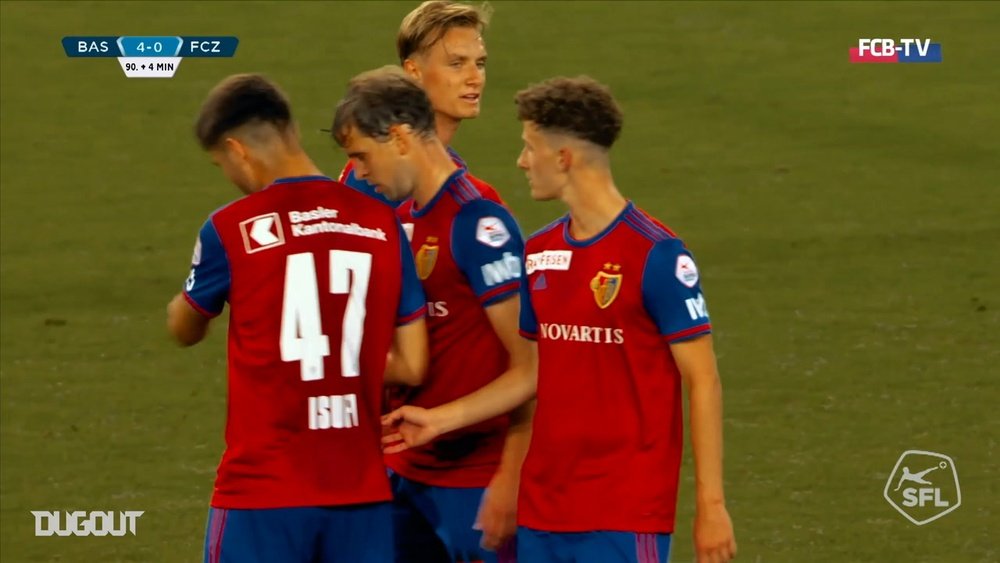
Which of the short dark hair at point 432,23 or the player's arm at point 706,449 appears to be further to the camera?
the short dark hair at point 432,23

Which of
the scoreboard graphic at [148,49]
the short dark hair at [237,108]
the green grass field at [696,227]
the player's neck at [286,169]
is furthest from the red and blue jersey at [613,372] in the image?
the scoreboard graphic at [148,49]

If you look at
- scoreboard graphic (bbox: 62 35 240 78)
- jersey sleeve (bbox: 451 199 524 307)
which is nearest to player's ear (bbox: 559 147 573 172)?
jersey sleeve (bbox: 451 199 524 307)

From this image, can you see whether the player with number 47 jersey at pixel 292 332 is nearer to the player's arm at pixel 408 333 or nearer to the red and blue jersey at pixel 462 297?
the player's arm at pixel 408 333

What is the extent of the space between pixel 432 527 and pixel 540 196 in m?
1.04

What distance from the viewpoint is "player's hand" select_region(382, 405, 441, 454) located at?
4285 mm

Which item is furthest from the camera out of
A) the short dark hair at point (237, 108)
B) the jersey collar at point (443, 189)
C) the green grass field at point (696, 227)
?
the green grass field at point (696, 227)

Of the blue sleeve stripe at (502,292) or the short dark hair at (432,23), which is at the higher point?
the short dark hair at (432,23)

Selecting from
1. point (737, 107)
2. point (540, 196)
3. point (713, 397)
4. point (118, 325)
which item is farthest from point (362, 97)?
point (737, 107)

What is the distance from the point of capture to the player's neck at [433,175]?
177 inches

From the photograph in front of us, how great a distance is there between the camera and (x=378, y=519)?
13.6ft

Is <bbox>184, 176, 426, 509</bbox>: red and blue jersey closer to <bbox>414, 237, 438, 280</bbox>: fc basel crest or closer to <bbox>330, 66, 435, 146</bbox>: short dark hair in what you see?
<bbox>330, 66, 435, 146</bbox>: short dark hair

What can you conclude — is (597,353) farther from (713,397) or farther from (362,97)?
(362,97)

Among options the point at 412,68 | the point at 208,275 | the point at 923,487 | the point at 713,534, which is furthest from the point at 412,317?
the point at 923,487

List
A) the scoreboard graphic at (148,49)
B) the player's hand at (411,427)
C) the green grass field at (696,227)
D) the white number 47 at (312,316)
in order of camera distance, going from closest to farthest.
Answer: the white number 47 at (312,316) < the player's hand at (411,427) < the green grass field at (696,227) < the scoreboard graphic at (148,49)
